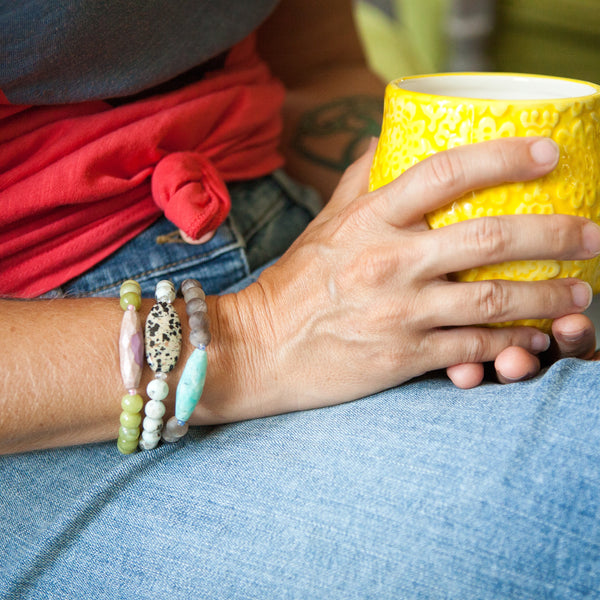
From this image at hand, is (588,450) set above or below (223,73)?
below

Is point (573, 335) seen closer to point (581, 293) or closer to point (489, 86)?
point (581, 293)


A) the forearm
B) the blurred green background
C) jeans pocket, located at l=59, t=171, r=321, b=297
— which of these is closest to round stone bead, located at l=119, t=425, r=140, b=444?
jeans pocket, located at l=59, t=171, r=321, b=297

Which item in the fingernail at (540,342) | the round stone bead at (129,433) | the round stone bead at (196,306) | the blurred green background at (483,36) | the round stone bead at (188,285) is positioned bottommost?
the round stone bead at (129,433)

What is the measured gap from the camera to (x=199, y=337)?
1.98 feet

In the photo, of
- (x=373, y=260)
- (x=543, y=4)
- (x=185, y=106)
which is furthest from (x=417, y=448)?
(x=543, y=4)

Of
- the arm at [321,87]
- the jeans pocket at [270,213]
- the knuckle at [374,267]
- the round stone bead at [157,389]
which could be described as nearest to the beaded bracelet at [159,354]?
the round stone bead at [157,389]

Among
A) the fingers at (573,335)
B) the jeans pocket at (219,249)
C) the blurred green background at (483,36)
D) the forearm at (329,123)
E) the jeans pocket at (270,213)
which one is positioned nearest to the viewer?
the fingers at (573,335)

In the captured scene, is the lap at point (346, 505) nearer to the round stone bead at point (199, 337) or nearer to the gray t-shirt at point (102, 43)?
the round stone bead at point (199, 337)

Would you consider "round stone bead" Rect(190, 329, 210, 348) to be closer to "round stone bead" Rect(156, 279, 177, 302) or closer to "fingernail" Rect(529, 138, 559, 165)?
"round stone bead" Rect(156, 279, 177, 302)

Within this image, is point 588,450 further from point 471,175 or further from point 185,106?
point 185,106

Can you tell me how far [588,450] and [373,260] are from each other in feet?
0.79

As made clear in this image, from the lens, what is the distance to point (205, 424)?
0.68 metres

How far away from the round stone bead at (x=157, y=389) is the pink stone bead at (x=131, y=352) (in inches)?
0.5

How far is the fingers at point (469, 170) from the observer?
0.52 meters
